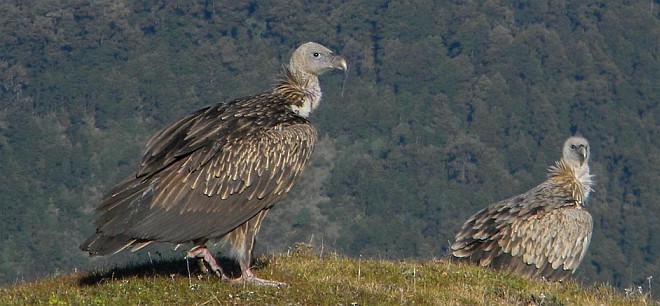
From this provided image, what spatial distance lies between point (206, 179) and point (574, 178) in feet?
29.9

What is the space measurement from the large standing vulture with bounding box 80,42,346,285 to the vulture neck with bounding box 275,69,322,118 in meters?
0.90

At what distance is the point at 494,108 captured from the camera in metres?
200

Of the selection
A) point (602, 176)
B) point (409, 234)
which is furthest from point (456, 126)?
point (409, 234)

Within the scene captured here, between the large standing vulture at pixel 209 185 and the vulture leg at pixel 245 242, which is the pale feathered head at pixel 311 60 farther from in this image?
the vulture leg at pixel 245 242

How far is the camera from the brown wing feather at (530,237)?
59.5ft

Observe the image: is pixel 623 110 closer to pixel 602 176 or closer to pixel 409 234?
pixel 602 176

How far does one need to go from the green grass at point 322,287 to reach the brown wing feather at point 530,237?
1.77 m

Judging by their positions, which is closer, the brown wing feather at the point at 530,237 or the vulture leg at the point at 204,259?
the vulture leg at the point at 204,259

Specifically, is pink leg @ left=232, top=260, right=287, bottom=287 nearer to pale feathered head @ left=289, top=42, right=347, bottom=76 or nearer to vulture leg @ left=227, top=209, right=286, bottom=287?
vulture leg @ left=227, top=209, right=286, bottom=287

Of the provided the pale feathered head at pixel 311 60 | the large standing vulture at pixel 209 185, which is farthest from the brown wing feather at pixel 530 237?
the large standing vulture at pixel 209 185

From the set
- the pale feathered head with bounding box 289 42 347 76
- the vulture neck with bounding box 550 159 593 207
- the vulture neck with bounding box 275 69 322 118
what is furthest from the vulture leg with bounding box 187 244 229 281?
the vulture neck with bounding box 550 159 593 207

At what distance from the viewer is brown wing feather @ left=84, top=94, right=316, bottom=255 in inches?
525

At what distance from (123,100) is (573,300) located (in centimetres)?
17984

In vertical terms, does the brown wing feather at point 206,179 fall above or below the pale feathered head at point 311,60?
below
